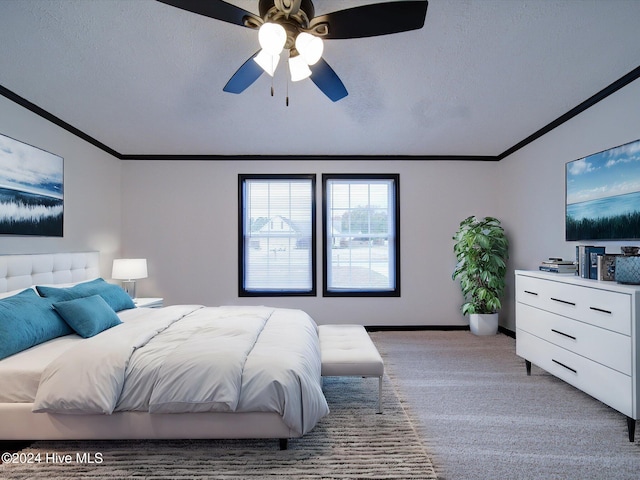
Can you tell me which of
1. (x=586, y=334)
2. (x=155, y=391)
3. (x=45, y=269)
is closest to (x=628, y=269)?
(x=586, y=334)

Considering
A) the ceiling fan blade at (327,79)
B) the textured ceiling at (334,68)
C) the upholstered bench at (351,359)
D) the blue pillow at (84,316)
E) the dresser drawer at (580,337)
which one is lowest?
the upholstered bench at (351,359)

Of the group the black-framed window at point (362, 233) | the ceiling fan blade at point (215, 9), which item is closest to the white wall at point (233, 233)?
the black-framed window at point (362, 233)

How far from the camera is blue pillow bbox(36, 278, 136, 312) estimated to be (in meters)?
2.93

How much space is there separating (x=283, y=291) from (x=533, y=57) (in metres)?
3.80

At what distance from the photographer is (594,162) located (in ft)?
10.7

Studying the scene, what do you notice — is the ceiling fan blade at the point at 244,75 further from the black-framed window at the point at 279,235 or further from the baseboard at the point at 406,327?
the baseboard at the point at 406,327

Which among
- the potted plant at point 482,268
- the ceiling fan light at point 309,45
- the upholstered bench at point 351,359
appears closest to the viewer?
the ceiling fan light at point 309,45

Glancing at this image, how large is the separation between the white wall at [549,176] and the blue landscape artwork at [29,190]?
498 centimetres

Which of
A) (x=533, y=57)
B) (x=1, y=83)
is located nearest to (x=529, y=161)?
(x=533, y=57)

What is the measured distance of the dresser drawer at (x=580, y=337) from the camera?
2.29m

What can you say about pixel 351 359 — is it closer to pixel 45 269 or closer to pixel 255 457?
pixel 255 457

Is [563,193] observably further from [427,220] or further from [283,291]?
[283,291]

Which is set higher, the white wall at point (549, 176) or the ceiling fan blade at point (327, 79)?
the ceiling fan blade at point (327, 79)

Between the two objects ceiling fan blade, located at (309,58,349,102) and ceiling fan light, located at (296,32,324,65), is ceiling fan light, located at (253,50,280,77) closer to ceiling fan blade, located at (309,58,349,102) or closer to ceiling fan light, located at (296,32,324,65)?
ceiling fan light, located at (296,32,324,65)
